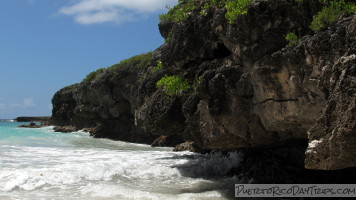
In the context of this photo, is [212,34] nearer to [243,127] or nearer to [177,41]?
[177,41]

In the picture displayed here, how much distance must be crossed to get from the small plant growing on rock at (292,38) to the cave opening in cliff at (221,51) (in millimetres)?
2607

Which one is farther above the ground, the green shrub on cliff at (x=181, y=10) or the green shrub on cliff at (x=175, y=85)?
the green shrub on cliff at (x=181, y=10)

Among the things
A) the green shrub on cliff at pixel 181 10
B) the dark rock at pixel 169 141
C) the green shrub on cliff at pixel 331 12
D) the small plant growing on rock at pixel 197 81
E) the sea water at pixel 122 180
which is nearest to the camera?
the green shrub on cliff at pixel 331 12

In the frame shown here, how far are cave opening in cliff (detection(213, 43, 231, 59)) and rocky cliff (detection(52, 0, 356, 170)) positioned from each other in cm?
3

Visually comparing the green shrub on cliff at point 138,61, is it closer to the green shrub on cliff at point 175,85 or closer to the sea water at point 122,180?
the sea water at point 122,180

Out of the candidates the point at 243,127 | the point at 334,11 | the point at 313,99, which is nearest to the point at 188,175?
the point at 243,127

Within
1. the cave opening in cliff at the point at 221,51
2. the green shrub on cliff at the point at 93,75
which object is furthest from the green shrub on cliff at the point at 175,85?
the green shrub on cliff at the point at 93,75

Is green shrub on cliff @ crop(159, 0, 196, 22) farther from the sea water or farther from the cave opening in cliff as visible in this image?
the sea water

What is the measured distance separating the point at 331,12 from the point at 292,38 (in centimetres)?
103

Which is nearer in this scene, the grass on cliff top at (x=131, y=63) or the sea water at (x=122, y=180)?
the sea water at (x=122, y=180)

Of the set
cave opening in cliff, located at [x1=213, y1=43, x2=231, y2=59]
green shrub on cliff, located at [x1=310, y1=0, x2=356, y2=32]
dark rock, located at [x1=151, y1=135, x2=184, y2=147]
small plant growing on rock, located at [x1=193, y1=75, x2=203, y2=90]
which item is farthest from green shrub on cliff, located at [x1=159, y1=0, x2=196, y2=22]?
dark rock, located at [x1=151, y1=135, x2=184, y2=147]

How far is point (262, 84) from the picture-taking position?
758 cm

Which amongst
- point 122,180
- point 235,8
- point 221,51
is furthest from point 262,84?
point 122,180

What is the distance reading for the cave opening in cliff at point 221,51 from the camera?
9.58 metres
